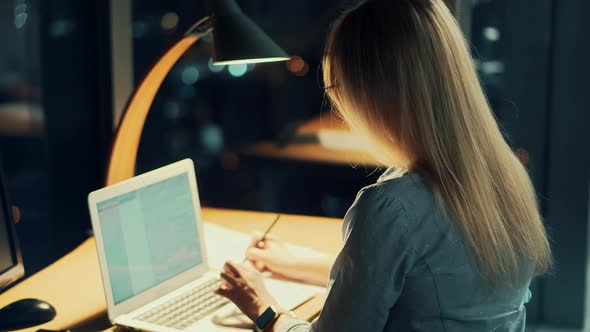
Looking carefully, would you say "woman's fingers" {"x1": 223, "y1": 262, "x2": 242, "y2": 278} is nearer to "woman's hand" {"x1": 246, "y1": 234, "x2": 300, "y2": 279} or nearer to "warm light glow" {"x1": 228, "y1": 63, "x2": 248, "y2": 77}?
"woman's hand" {"x1": 246, "y1": 234, "x2": 300, "y2": 279}

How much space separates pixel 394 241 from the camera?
117cm

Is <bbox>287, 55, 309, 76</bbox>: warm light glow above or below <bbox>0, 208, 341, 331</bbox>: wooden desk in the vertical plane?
above

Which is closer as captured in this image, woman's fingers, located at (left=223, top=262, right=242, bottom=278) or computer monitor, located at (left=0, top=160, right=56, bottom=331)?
computer monitor, located at (left=0, top=160, right=56, bottom=331)

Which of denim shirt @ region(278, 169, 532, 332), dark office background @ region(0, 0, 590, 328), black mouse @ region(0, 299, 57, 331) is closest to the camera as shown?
denim shirt @ region(278, 169, 532, 332)

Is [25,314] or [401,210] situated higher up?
[401,210]

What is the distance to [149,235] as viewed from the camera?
161cm

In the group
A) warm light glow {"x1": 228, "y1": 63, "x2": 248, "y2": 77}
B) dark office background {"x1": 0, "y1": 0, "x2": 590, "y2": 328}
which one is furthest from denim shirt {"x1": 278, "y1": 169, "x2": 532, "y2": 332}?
warm light glow {"x1": 228, "y1": 63, "x2": 248, "y2": 77}

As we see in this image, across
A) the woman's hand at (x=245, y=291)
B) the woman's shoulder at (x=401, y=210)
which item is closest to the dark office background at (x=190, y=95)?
the woman's hand at (x=245, y=291)

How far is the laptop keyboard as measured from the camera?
1504mm

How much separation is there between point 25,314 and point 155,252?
0.94 ft

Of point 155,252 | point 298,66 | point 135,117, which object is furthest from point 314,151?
point 155,252

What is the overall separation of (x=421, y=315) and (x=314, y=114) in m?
2.27

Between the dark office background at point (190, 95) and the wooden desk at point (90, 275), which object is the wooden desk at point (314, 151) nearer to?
the dark office background at point (190, 95)

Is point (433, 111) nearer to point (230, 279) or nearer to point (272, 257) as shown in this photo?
point (230, 279)
